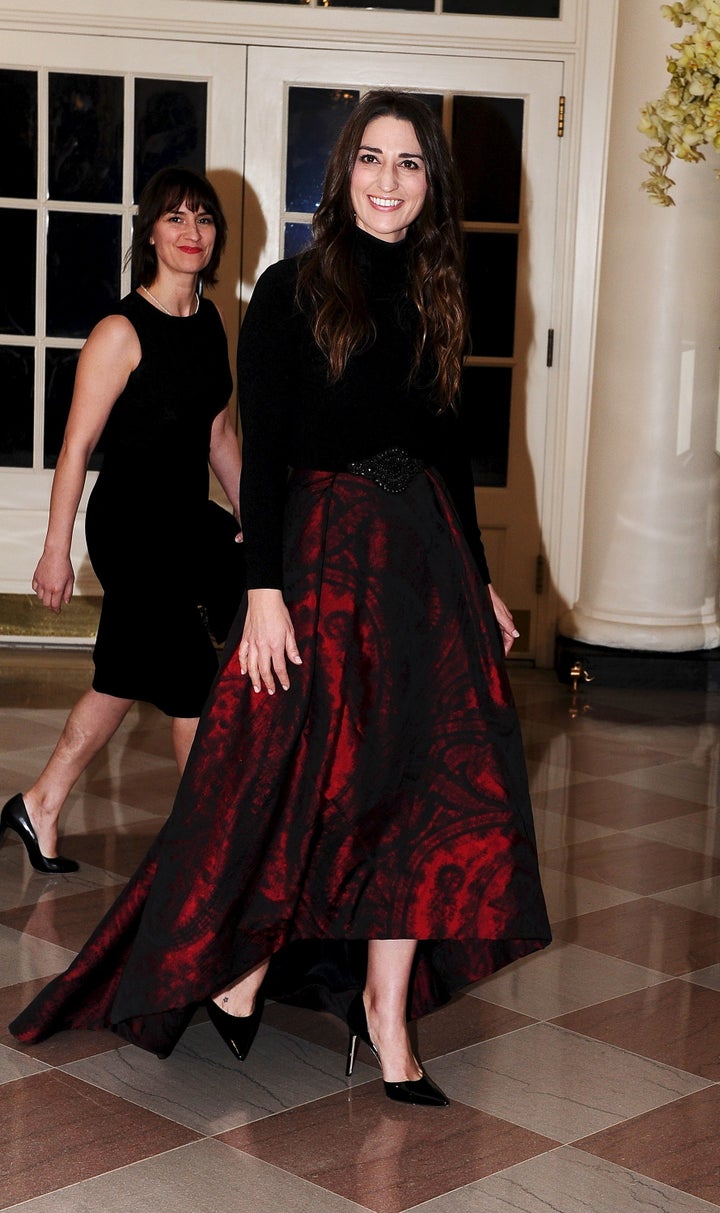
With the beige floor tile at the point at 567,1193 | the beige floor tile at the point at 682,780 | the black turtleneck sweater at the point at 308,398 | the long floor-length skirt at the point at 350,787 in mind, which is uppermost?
the black turtleneck sweater at the point at 308,398

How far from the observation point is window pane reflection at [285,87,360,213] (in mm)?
5922

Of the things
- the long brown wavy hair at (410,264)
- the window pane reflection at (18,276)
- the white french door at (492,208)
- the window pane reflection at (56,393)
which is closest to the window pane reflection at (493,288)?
the white french door at (492,208)

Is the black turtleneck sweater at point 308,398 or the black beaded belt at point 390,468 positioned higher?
the black turtleneck sweater at point 308,398

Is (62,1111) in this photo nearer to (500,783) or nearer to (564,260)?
(500,783)

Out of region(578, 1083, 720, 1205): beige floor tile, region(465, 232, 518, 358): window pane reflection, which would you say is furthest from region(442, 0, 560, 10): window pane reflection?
region(578, 1083, 720, 1205): beige floor tile

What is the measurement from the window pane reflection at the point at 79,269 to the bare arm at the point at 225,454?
2.75 meters

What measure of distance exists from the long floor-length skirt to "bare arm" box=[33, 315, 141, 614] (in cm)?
100

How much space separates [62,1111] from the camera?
91.4 inches

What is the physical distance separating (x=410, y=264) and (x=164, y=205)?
3.59ft

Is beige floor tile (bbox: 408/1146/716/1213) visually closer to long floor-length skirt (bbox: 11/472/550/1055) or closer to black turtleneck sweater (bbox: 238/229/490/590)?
long floor-length skirt (bbox: 11/472/550/1055)

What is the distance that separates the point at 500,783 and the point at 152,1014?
651 mm

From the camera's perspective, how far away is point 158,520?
324 cm

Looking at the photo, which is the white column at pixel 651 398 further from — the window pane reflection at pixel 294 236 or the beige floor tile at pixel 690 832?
the beige floor tile at pixel 690 832

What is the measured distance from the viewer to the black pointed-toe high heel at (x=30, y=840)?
11.4ft
